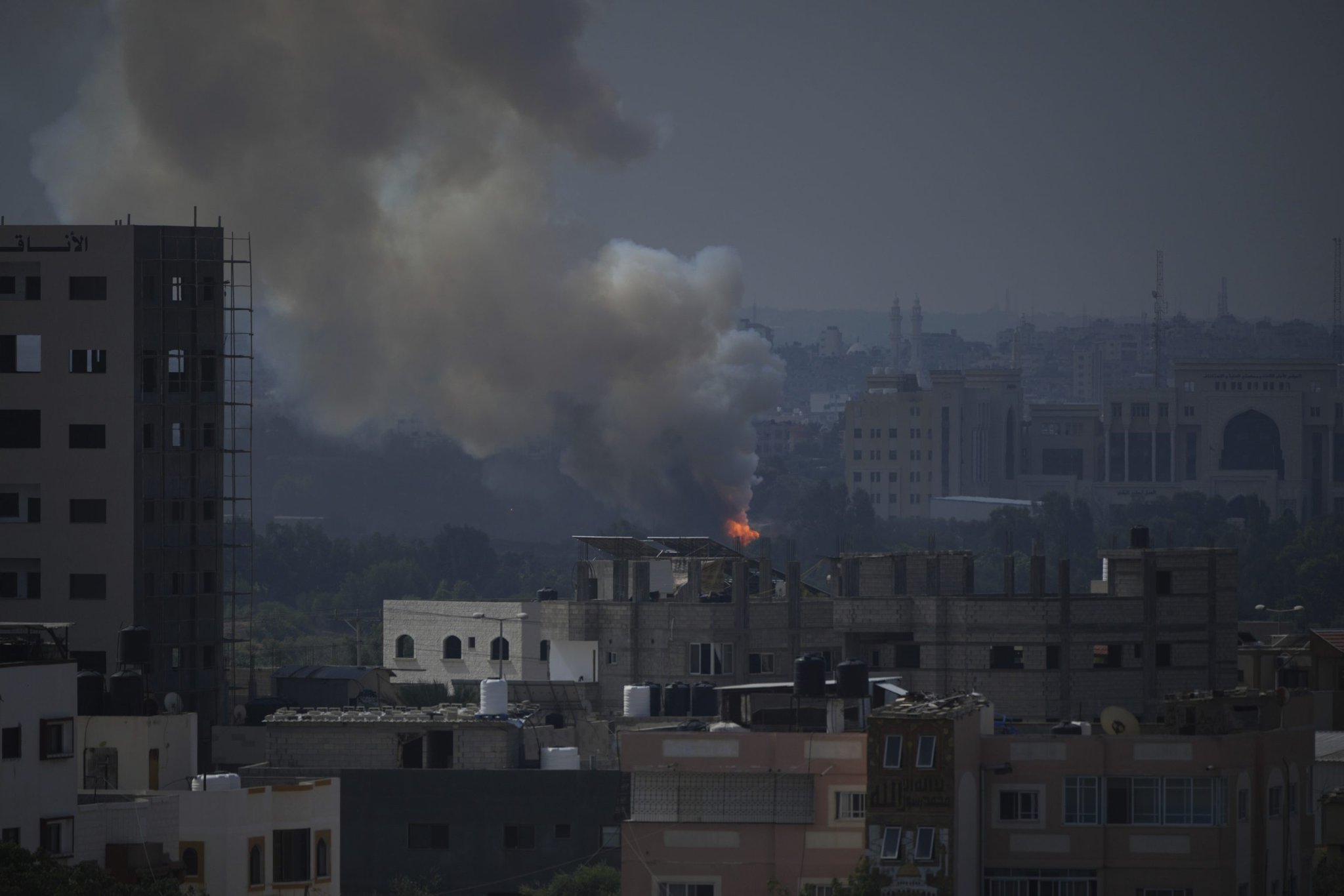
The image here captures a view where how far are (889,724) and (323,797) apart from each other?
23.9 feet

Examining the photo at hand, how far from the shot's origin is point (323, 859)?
38.9 metres

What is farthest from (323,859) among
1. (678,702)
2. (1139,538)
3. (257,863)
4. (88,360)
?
(1139,538)

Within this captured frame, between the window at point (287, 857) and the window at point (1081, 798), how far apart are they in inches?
377

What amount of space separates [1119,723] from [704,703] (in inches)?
548

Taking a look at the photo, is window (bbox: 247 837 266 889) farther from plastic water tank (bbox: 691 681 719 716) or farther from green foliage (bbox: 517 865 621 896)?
plastic water tank (bbox: 691 681 719 716)

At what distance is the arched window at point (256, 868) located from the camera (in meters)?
37.5

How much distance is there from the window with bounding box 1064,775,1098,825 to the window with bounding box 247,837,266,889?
1002cm

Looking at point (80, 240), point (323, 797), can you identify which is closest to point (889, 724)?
point (323, 797)

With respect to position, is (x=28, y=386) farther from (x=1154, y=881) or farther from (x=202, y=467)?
(x=1154, y=881)

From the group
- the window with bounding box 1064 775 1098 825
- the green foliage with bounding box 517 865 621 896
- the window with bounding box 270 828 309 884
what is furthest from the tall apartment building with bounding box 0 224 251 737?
the window with bounding box 1064 775 1098 825

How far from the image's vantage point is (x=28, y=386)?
214ft

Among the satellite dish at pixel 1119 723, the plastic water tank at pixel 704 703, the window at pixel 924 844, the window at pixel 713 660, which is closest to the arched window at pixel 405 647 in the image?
the window at pixel 713 660

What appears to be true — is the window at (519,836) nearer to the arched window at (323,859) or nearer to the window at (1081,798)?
the arched window at (323,859)

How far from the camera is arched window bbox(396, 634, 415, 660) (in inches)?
3834
